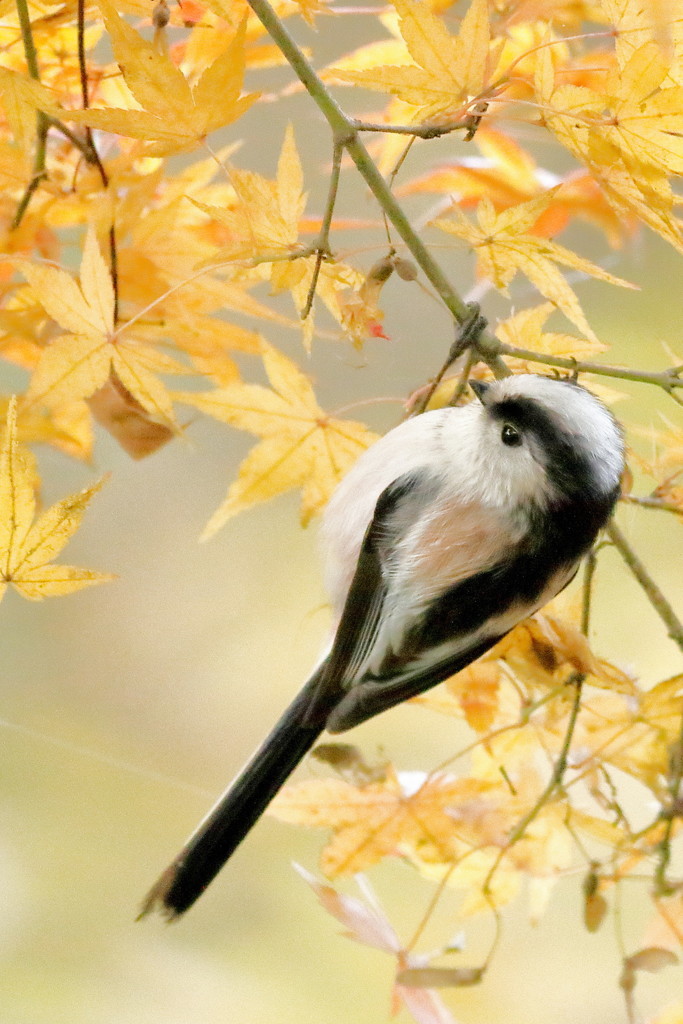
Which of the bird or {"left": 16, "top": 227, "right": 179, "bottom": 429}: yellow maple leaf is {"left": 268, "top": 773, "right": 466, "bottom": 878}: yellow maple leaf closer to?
the bird

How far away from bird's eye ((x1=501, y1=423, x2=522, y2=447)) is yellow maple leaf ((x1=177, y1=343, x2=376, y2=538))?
0.37ft

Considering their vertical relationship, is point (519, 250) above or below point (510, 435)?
above

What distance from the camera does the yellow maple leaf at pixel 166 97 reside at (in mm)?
494

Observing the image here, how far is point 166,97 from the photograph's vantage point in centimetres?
52

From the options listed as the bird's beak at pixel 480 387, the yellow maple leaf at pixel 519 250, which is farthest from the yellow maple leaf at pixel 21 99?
the bird's beak at pixel 480 387

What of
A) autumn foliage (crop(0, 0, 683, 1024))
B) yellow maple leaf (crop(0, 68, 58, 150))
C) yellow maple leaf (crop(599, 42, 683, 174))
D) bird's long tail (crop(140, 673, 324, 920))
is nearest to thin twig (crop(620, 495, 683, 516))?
autumn foliage (crop(0, 0, 683, 1024))

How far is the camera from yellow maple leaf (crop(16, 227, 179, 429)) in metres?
0.60

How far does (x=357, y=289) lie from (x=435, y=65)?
0.16 metres

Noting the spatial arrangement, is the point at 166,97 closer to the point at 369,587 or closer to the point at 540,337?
the point at 540,337

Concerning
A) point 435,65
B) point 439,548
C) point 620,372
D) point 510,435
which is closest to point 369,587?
point 439,548

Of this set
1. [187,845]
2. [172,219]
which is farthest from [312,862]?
[172,219]

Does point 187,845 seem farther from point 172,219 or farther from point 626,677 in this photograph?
point 172,219

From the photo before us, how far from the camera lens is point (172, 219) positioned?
0.71 m

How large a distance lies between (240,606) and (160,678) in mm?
194
